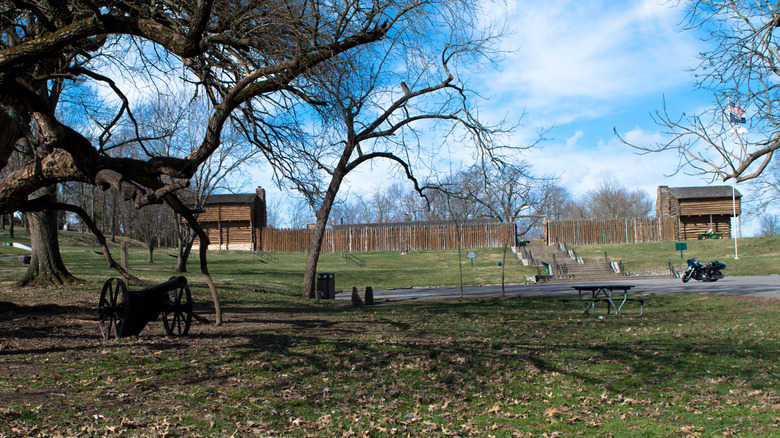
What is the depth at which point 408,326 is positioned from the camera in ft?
36.5

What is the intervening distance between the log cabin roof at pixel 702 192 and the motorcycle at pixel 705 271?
2725 cm

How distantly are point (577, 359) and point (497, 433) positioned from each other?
331 centimetres

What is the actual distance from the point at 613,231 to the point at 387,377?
47.0 meters

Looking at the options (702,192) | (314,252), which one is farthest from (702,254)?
(314,252)

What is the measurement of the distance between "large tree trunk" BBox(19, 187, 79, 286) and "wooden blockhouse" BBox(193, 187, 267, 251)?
36.5m

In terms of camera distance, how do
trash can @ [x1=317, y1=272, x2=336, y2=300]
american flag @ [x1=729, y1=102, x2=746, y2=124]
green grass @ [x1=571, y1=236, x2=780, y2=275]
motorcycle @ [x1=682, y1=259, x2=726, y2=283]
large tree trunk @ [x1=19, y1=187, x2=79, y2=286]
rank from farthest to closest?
green grass @ [x1=571, y1=236, x2=780, y2=275]
motorcycle @ [x1=682, y1=259, x2=726, y2=283]
trash can @ [x1=317, y1=272, x2=336, y2=300]
large tree trunk @ [x1=19, y1=187, x2=79, y2=286]
american flag @ [x1=729, y1=102, x2=746, y2=124]

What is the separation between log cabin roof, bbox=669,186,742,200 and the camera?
161 ft

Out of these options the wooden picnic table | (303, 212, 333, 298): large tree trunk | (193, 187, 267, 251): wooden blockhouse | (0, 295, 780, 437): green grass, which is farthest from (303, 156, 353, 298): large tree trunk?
(193, 187, 267, 251): wooden blockhouse

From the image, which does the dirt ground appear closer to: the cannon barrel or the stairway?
the cannon barrel

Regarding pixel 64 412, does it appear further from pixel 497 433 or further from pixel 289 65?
pixel 289 65

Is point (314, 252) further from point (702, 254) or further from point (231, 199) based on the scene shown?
point (231, 199)

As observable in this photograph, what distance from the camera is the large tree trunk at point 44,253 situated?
1414cm

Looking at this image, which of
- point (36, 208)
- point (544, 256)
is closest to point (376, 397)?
point (36, 208)

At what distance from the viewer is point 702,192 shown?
4991 cm
